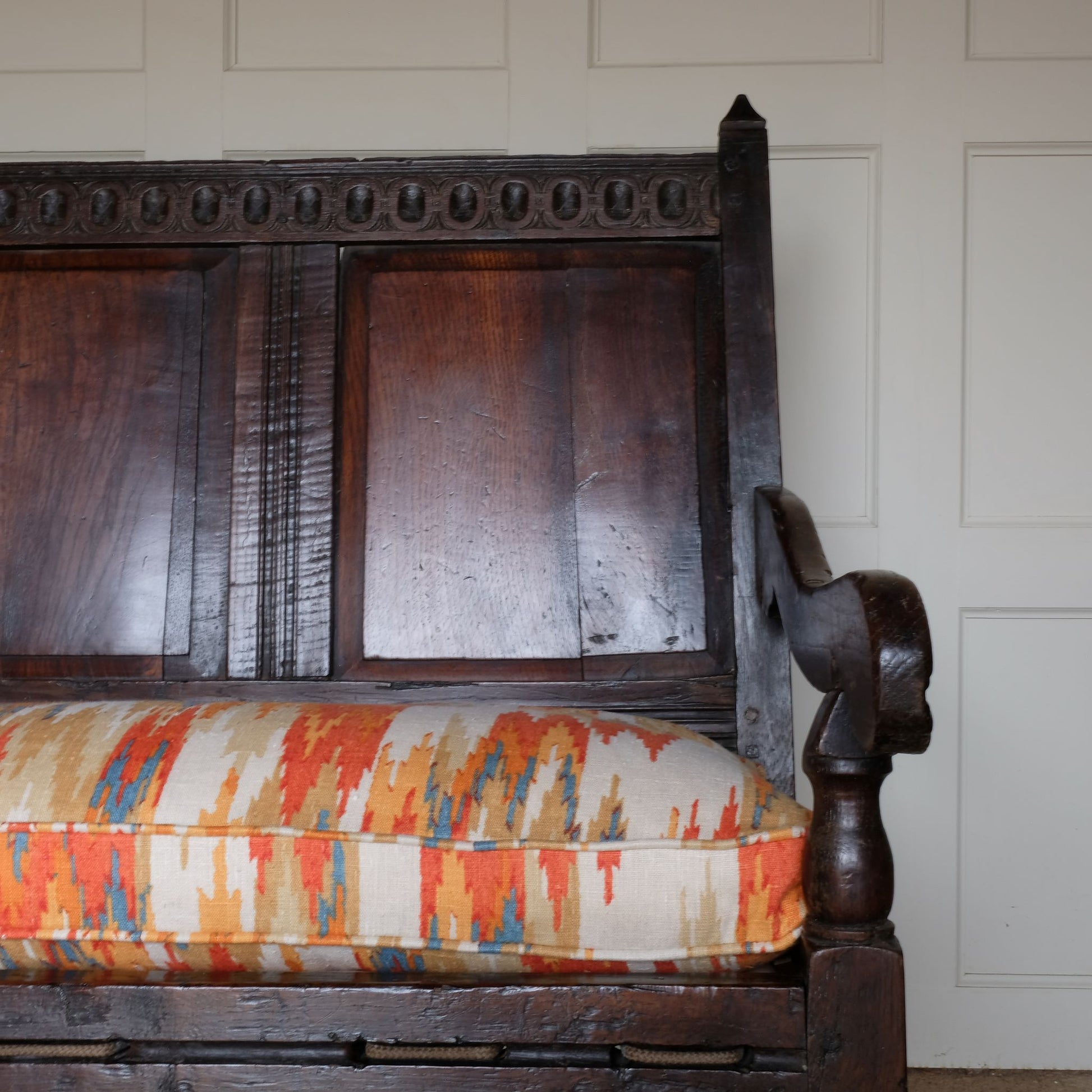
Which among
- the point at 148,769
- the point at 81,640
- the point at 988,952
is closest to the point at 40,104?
the point at 81,640

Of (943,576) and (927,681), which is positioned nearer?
(927,681)

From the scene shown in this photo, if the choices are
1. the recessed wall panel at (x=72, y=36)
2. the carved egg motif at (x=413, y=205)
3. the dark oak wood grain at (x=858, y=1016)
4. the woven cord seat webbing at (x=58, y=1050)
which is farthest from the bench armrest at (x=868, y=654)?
the recessed wall panel at (x=72, y=36)

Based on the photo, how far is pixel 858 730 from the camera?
600 millimetres

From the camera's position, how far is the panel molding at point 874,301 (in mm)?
1449

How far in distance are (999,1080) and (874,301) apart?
3.29ft

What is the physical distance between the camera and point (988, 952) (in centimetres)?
144

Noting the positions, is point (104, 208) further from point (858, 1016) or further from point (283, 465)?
point (858, 1016)

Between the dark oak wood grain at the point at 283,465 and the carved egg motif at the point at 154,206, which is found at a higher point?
the carved egg motif at the point at 154,206

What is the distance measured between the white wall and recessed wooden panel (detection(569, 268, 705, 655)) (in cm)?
44

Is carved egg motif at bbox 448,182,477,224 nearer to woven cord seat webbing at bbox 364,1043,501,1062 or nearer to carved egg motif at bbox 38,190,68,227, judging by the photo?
carved egg motif at bbox 38,190,68,227

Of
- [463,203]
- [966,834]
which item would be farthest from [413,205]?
[966,834]

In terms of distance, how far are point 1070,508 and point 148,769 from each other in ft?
3.92

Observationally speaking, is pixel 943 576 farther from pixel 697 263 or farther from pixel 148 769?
pixel 148 769

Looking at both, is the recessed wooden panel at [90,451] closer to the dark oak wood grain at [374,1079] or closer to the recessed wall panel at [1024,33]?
the dark oak wood grain at [374,1079]
